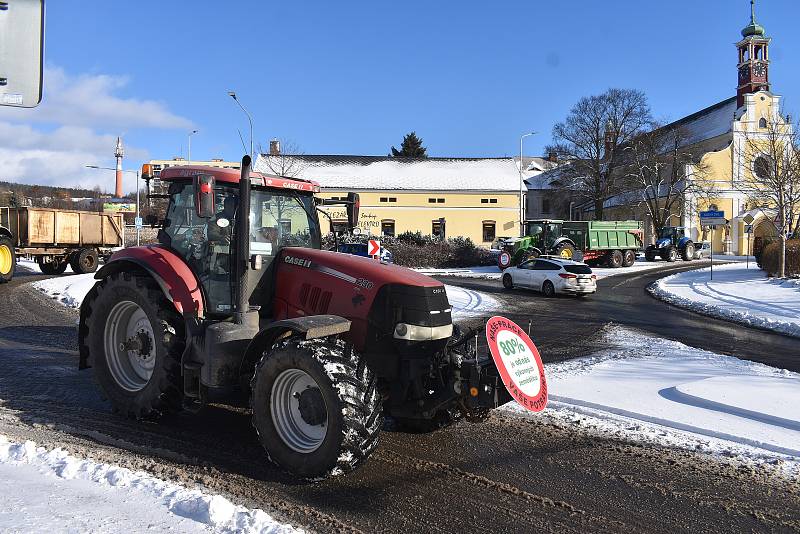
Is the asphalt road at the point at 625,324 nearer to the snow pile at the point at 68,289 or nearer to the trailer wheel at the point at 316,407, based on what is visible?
the trailer wheel at the point at 316,407

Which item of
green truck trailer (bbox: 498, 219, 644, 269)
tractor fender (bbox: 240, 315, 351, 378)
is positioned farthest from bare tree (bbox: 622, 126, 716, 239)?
tractor fender (bbox: 240, 315, 351, 378)

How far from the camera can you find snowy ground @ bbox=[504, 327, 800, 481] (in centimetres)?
546

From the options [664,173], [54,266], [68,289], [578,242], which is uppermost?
[664,173]

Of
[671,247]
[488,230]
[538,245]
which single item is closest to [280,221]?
[538,245]

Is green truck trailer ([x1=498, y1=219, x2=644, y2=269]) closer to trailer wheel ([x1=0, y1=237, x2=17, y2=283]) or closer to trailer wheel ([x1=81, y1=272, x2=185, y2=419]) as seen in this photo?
trailer wheel ([x1=0, y1=237, x2=17, y2=283])

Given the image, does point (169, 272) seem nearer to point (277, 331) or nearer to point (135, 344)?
point (135, 344)

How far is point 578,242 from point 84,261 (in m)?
25.8

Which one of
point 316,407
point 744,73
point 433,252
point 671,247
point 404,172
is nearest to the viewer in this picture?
point 316,407

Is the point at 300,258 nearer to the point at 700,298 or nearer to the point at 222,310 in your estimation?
the point at 222,310

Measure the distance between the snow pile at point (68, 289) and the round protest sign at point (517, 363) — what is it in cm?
1302

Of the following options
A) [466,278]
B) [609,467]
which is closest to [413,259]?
[466,278]

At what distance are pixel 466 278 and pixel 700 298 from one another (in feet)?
38.1

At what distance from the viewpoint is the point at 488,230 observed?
193 ft

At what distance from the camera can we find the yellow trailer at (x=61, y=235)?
22.2 metres
